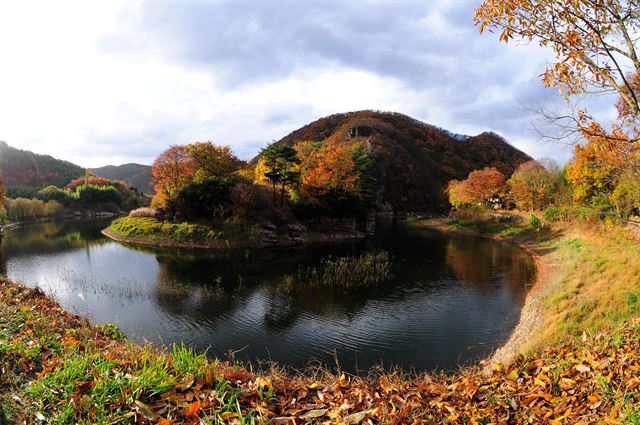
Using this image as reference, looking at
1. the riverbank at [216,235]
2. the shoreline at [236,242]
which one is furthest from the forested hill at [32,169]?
the shoreline at [236,242]

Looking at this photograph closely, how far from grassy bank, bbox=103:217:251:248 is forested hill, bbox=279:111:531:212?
201 feet

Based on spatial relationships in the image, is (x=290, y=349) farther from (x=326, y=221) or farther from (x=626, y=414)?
(x=326, y=221)

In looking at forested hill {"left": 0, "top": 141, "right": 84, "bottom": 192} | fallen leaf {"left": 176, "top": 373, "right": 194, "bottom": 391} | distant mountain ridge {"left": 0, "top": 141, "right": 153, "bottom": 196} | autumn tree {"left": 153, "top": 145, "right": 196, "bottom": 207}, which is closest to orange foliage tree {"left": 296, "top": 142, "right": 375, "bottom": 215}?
autumn tree {"left": 153, "top": 145, "right": 196, "bottom": 207}

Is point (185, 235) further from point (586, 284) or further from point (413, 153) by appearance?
point (413, 153)

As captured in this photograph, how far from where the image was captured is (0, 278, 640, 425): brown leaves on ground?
474 centimetres

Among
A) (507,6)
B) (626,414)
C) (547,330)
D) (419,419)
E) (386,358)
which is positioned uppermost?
(507,6)

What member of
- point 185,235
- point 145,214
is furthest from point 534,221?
point 145,214

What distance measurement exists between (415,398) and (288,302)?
50.9 ft

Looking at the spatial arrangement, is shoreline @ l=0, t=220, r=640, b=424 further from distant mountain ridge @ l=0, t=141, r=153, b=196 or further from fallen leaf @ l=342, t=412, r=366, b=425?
distant mountain ridge @ l=0, t=141, r=153, b=196

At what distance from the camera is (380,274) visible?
26391 mm

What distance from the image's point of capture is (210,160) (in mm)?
52719

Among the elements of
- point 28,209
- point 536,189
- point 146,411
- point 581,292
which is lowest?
point 581,292

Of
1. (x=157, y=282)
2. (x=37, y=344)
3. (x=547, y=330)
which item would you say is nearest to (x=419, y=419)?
(x=37, y=344)

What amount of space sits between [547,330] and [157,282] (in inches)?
913
